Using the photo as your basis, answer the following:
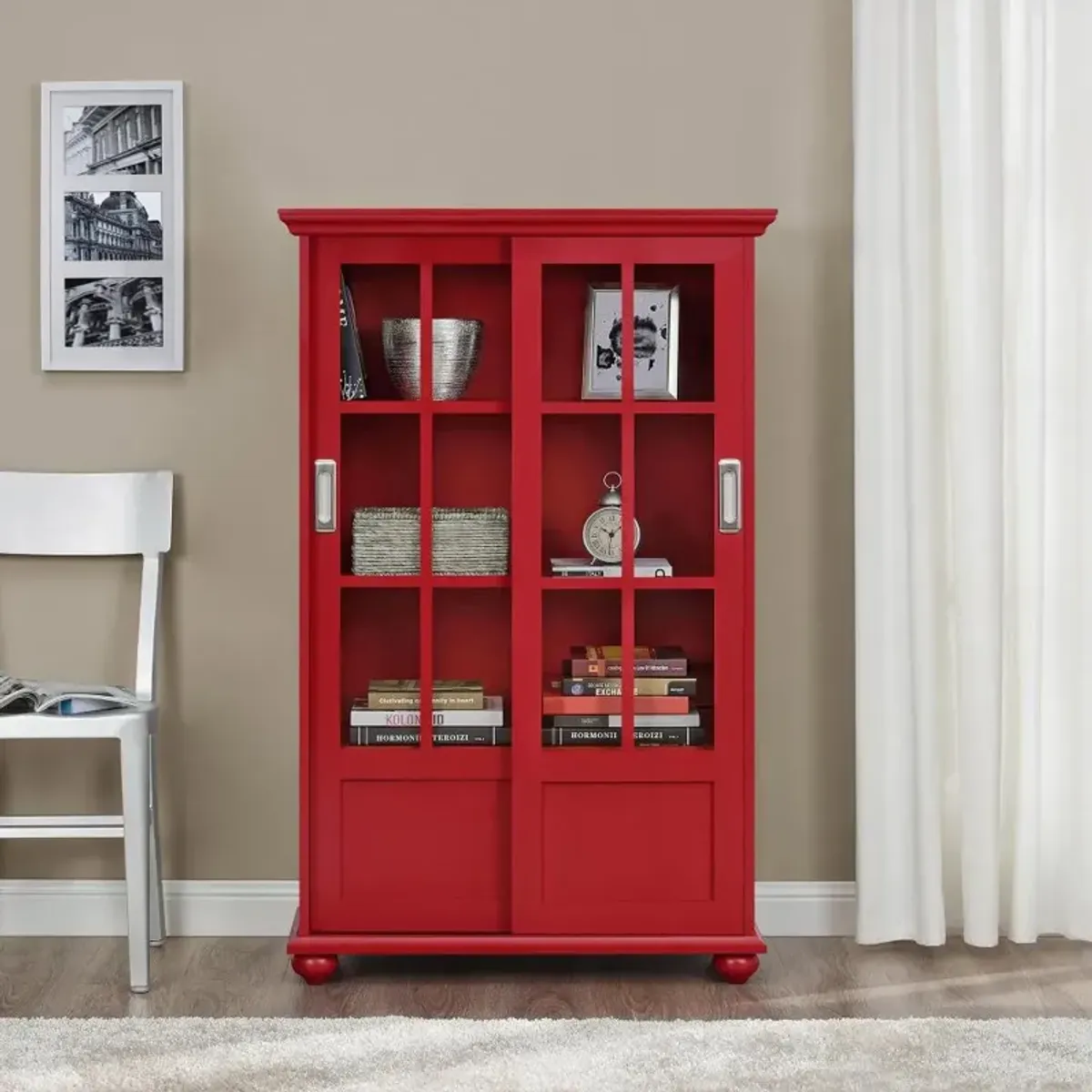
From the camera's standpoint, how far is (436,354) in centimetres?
271

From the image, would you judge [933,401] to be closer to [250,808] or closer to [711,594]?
[711,594]

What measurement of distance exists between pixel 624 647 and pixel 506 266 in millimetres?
894

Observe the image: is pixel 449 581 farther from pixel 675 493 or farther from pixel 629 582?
pixel 675 493

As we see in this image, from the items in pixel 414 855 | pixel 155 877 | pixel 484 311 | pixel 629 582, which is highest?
pixel 484 311

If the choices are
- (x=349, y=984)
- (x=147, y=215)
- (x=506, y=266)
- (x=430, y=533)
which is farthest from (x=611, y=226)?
(x=349, y=984)

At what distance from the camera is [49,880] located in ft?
9.82

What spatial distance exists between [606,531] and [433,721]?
Result: 0.54 metres

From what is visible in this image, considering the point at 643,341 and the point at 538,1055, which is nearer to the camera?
the point at 538,1055

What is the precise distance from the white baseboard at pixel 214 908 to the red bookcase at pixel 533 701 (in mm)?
352

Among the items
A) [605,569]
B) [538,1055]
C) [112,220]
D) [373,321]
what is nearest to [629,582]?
[605,569]

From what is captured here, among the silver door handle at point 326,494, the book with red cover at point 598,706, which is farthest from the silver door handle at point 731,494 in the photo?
the silver door handle at point 326,494

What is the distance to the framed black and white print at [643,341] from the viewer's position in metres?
2.69

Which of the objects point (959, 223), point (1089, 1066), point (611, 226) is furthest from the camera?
point (959, 223)

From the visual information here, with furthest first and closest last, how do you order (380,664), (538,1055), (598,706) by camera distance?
(380,664)
(598,706)
(538,1055)
